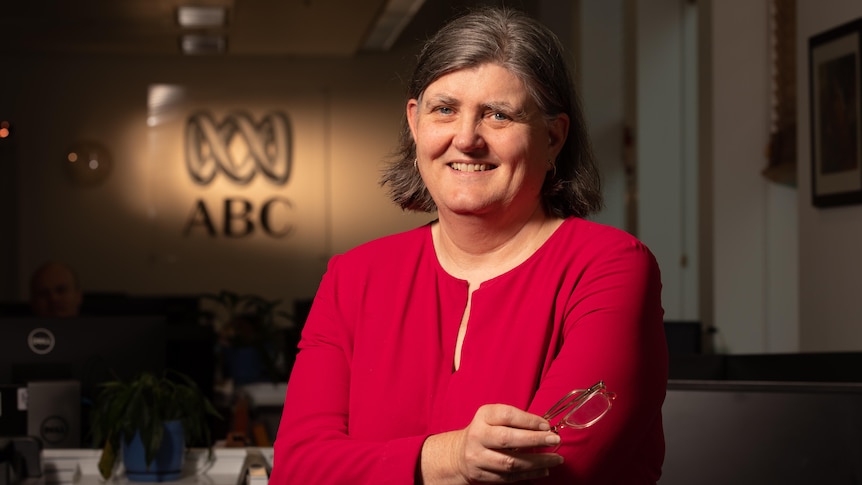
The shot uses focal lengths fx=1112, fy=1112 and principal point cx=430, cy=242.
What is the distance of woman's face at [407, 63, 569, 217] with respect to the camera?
→ 1530 mm

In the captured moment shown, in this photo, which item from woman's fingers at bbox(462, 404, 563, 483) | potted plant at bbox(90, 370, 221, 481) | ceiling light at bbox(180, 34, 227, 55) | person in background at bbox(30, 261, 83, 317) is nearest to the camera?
woman's fingers at bbox(462, 404, 563, 483)

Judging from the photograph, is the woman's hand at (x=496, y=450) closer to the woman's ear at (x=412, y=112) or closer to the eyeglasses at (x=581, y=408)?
the eyeglasses at (x=581, y=408)

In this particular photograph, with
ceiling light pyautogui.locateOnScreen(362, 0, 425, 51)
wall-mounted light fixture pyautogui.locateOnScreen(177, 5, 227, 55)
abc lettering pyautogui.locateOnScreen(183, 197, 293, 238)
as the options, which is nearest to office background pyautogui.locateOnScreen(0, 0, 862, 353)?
abc lettering pyautogui.locateOnScreen(183, 197, 293, 238)

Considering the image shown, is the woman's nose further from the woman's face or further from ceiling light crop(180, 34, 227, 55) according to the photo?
ceiling light crop(180, 34, 227, 55)

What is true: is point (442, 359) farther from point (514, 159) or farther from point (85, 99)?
point (85, 99)

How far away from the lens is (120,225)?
35.0 feet

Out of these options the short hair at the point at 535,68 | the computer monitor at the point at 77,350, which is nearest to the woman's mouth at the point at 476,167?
the short hair at the point at 535,68

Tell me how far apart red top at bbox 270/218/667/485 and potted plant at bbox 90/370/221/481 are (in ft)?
4.52

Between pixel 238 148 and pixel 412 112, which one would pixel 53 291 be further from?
pixel 412 112

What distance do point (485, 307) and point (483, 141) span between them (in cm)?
23

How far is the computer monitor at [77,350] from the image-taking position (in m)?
3.36

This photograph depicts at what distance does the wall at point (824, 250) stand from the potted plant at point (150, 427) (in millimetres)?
2422

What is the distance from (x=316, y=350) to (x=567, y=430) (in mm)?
430

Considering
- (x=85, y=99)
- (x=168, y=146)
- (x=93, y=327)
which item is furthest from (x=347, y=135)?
(x=93, y=327)
